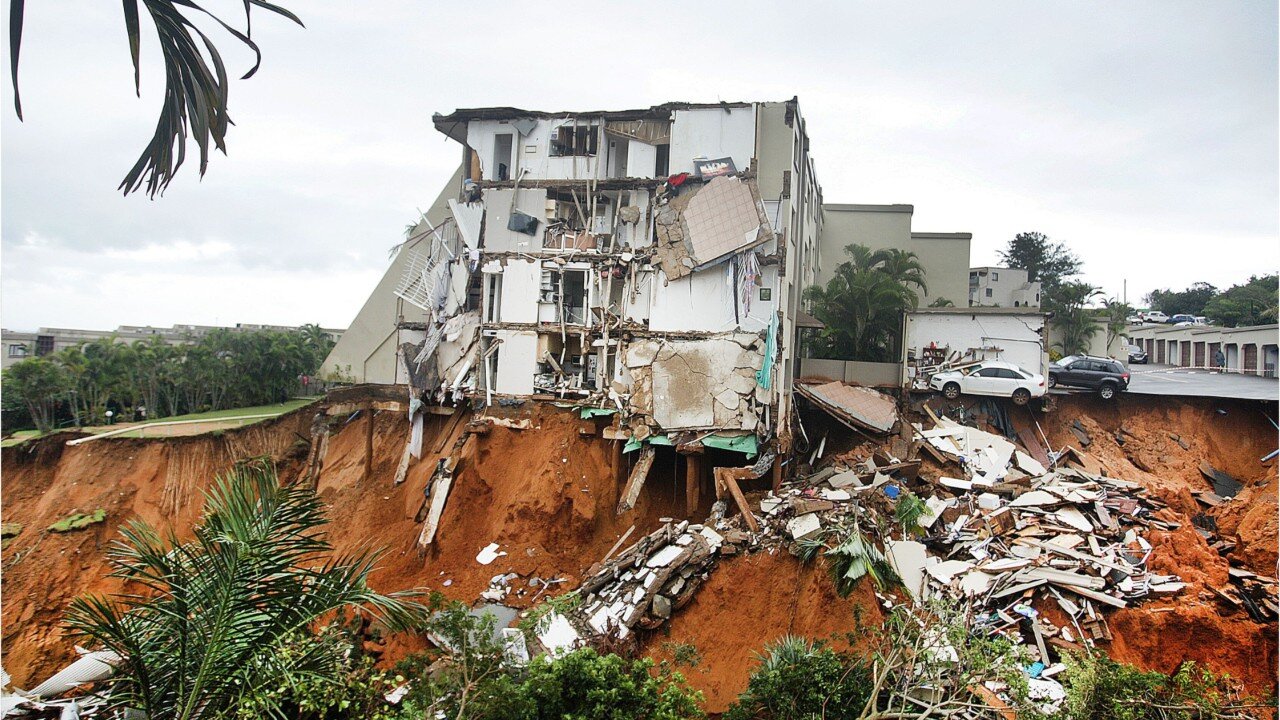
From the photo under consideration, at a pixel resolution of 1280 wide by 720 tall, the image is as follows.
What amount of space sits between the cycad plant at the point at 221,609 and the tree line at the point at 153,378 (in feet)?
103

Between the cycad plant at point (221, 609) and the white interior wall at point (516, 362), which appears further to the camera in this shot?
the white interior wall at point (516, 362)

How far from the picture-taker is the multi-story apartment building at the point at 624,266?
→ 19.0m

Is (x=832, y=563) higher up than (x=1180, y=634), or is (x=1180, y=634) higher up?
(x=832, y=563)

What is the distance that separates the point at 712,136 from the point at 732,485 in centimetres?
966

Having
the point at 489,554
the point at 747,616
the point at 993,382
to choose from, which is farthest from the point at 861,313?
the point at 489,554

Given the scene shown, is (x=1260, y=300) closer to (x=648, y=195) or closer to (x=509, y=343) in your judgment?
(x=648, y=195)

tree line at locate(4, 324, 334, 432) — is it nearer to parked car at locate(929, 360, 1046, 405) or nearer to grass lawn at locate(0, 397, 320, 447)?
grass lawn at locate(0, 397, 320, 447)

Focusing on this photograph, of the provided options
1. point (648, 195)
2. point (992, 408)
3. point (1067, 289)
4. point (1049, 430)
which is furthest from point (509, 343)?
point (1067, 289)

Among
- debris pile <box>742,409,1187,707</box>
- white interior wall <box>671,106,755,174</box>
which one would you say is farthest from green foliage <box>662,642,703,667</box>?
white interior wall <box>671,106,755,174</box>

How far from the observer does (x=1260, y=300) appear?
40406mm

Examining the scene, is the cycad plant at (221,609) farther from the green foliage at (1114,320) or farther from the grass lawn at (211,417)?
the green foliage at (1114,320)

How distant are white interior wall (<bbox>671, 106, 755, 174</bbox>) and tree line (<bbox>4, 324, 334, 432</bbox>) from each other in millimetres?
24556

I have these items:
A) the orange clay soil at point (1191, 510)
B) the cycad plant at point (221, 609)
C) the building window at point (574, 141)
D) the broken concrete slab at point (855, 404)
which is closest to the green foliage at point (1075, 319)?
the orange clay soil at point (1191, 510)

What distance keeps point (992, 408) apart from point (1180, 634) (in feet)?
38.0
